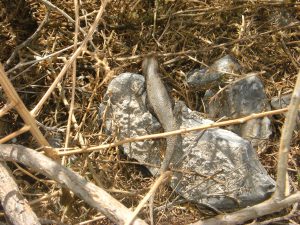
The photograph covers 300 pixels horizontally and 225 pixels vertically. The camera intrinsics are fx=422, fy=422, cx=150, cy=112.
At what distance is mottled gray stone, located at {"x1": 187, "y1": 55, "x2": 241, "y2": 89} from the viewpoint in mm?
3518

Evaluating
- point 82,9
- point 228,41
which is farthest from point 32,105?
point 228,41

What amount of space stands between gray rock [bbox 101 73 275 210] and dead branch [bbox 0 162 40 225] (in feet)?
3.39

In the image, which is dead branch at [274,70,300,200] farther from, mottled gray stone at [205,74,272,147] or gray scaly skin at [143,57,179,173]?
gray scaly skin at [143,57,179,173]

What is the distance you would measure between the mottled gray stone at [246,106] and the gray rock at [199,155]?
169mm

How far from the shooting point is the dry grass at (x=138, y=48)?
11.4ft

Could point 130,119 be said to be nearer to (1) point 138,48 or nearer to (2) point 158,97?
(2) point 158,97

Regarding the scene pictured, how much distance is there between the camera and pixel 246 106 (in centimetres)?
346

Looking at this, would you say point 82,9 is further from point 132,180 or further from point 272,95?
point 272,95

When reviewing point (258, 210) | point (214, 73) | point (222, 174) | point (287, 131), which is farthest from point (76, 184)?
point (214, 73)

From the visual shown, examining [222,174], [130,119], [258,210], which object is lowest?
[222,174]

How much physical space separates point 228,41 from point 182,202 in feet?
4.76

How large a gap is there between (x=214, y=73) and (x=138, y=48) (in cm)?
71

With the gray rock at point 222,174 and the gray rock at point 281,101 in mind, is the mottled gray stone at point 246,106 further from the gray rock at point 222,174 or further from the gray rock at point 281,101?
the gray rock at point 222,174

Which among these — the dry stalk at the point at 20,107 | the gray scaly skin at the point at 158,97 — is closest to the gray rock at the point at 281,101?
the gray scaly skin at the point at 158,97
